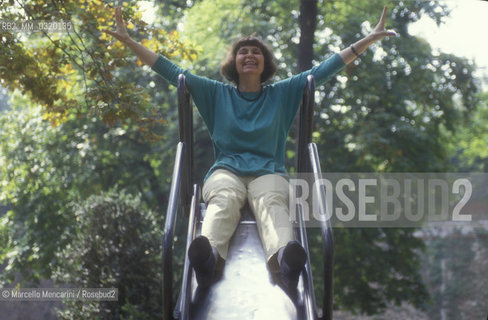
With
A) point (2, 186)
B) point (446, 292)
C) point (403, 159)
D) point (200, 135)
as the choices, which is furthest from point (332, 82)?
point (446, 292)

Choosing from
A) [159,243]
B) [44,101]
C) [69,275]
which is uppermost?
[44,101]

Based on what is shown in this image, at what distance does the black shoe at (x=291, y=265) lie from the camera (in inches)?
86.8

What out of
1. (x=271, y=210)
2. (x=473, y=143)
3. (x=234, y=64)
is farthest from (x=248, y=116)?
(x=473, y=143)

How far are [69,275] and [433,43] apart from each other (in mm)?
7082

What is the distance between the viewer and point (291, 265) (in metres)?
2.25

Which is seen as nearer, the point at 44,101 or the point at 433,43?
the point at 44,101

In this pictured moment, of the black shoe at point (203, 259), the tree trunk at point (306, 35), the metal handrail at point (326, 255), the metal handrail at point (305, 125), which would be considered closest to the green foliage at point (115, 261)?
the tree trunk at point (306, 35)

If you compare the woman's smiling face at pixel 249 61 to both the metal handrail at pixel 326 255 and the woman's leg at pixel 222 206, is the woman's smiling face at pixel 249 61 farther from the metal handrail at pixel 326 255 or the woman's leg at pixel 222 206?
the metal handrail at pixel 326 255

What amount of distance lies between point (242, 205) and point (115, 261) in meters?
4.09

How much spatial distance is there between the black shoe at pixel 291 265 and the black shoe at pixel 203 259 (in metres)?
0.29

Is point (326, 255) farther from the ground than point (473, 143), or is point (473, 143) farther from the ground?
point (473, 143)

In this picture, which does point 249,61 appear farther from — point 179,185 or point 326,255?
point 326,255

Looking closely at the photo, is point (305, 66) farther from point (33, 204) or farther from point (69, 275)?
point (33, 204)

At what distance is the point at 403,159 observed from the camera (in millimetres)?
8922
